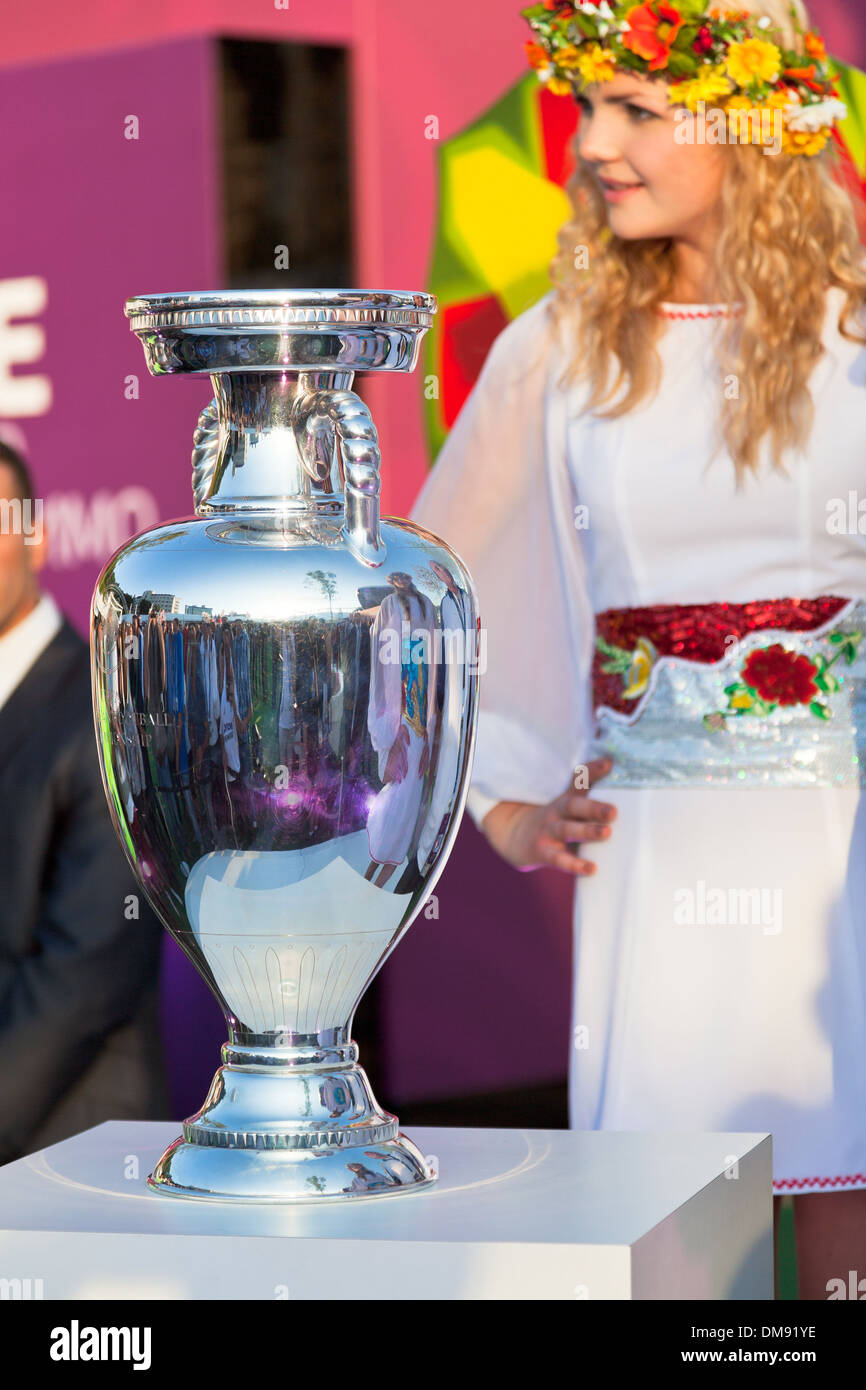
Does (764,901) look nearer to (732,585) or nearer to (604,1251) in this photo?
(732,585)

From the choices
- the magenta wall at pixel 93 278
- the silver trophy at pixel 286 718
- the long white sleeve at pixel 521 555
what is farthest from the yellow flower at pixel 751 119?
the magenta wall at pixel 93 278

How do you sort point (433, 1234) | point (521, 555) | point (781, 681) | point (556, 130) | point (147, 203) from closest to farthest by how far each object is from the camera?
point (433, 1234), point (781, 681), point (521, 555), point (147, 203), point (556, 130)

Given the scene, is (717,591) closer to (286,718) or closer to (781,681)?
(781,681)

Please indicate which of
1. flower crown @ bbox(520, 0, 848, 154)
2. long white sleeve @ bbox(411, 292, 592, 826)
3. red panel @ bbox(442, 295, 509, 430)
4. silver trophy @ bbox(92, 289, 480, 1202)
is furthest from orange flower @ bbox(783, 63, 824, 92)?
red panel @ bbox(442, 295, 509, 430)

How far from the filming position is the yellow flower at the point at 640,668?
2104mm

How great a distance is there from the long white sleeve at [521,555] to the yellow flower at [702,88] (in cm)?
28

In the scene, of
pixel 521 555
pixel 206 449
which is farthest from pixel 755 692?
pixel 206 449

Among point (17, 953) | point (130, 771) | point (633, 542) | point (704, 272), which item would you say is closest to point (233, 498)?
point (130, 771)

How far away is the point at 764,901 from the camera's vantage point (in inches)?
81.8

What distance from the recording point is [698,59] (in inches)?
84.1

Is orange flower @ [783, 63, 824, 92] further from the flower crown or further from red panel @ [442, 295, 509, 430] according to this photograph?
red panel @ [442, 295, 509, 430]

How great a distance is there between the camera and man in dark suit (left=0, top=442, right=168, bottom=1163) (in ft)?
8.49

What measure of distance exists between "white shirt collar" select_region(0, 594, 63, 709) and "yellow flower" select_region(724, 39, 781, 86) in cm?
117

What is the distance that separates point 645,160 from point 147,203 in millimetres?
1439
